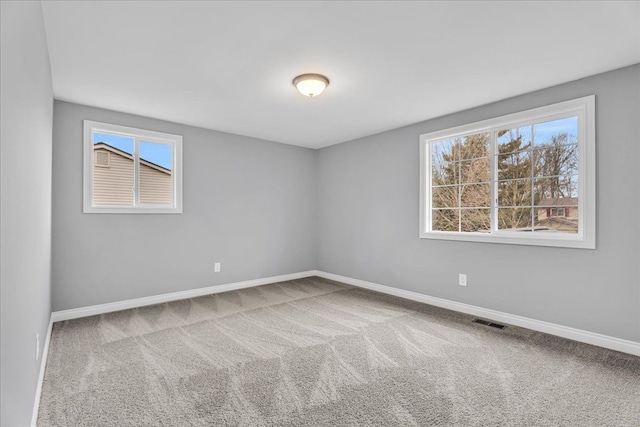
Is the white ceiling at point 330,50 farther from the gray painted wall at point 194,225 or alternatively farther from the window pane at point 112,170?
the gray painted wall at point 194,225

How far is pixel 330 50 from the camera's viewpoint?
2451 millimetres

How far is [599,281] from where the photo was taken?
2789 millimetres

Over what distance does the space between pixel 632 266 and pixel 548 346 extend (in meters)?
0.98

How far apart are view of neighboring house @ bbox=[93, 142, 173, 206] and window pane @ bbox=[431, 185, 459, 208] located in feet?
12.0

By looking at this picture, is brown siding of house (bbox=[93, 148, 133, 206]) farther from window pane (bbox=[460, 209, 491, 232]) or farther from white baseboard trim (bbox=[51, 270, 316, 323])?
window pane (bbox=[460, 209, 491, 232])

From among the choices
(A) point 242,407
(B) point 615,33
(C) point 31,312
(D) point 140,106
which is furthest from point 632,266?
(D) point 140,106

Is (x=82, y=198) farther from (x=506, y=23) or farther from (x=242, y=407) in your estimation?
(x=506, y=23)

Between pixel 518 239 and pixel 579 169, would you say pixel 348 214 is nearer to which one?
pixel 518 239

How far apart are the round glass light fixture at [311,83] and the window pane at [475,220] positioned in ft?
7.70

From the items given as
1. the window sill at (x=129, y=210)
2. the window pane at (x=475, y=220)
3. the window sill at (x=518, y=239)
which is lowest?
the window sill at (x=518, y=239)

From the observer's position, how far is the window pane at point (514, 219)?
3322 millimetres

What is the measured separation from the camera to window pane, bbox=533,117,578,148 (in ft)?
9.91

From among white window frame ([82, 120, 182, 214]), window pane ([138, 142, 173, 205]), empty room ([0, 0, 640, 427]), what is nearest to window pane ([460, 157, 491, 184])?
empty room ([0, 0, 640, 427])

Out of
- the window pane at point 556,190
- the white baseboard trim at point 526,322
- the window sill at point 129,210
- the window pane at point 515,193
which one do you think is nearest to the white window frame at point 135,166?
the window sill at point 129,210
